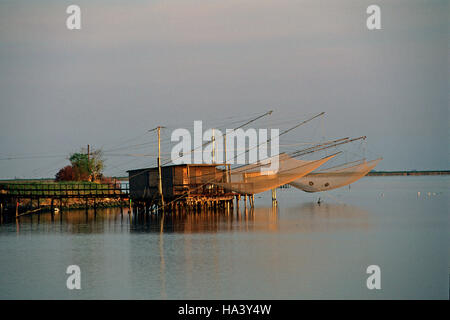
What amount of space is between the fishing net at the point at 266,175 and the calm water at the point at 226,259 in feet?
10.5

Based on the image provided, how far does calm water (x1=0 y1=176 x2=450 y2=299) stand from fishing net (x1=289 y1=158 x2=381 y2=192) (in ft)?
28.1

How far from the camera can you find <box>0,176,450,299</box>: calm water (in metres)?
15.9

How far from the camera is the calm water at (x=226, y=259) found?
15.9m

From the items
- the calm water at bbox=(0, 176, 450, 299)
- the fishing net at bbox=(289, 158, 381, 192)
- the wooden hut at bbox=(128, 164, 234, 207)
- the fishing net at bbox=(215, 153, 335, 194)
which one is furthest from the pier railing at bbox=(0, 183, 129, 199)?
the fishing net at bbox=(289, 158, 381, 192)

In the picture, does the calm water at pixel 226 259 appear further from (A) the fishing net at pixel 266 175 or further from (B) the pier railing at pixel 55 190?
(B) the pier railing at pixel 55 190

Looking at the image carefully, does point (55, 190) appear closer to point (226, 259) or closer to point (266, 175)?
point (266, 175)

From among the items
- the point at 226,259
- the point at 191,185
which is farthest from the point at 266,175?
the point at 226,259

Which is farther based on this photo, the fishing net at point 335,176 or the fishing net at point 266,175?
the fishing net at point 335,176

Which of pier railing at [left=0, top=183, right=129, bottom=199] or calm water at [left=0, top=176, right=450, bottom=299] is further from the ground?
pier railing at [left=0, top=183, right=129, bottom=199]

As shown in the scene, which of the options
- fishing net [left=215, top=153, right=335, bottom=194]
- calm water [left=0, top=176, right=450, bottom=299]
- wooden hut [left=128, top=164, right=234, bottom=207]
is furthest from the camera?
wooden hut [left=128, top=164, right=234, bottom=207]

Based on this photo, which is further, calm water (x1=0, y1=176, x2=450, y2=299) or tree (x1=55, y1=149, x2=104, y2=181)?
tree (x1=55, y1=149, x2=104, y2=181)

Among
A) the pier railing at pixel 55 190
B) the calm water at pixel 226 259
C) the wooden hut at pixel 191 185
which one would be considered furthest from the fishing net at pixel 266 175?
the pier railing at pixel 55 190

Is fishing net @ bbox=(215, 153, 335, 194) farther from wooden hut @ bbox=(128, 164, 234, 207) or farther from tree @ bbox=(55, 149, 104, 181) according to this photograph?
tree @ bbox=(55, 149, 104, 181)

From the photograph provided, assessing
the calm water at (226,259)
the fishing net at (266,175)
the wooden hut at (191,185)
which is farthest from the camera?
the wooden hut at (191,185)
